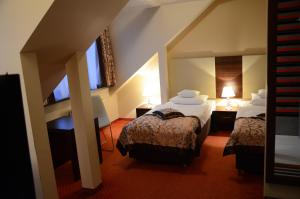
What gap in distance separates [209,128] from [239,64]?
126 centimetres

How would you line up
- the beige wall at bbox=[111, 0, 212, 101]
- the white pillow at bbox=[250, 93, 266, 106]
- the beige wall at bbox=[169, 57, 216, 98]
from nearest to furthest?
the white pillow at bbox=[250, 93, 266, 106]
the beige wall at bbox=[111, 0, 212, 101]
the beige wall at bbox=[169, 57, 216, 98]

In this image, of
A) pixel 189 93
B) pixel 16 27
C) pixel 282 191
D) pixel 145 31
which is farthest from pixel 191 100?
pixel 16 27

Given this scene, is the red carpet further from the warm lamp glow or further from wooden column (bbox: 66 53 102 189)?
the warm lamp glow

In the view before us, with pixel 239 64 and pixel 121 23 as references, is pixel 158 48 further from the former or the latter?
pixel 239 64

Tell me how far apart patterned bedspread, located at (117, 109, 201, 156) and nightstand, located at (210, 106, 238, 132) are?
899 millimetres

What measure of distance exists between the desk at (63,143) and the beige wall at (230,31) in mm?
2804

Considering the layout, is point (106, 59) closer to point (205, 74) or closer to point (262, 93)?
point (205, 74)

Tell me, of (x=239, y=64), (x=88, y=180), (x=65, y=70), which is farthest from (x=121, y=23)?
(x=88, y=180)

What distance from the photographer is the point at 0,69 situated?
189 cm

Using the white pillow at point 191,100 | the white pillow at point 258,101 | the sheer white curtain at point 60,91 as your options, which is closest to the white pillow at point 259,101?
the white pillow at point 258,101

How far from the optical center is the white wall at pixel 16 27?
1.68m

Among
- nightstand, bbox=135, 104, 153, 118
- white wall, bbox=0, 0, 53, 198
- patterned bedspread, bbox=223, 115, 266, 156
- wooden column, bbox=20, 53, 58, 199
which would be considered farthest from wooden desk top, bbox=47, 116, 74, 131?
patterned bedspread, bbox=223, 115, 266, 156

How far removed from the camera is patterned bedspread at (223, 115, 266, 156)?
2809mm

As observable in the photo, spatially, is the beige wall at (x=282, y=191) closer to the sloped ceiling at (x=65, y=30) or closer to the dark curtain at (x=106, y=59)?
the sloped ceiling at (x=65, y=30)
